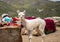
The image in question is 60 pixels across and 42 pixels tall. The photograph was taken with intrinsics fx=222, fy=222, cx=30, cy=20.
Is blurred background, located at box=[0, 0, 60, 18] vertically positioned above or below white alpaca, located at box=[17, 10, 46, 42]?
above

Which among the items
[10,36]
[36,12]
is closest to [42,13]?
[36,12]

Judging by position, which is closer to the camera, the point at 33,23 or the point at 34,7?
the point at 33,23

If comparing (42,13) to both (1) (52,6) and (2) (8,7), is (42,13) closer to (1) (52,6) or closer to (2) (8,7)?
(1) (52,6)

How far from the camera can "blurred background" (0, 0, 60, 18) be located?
35.1 ft

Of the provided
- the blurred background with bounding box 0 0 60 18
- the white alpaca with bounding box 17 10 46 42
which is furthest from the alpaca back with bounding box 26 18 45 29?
the blurred background with bounding box 0 0 60 18

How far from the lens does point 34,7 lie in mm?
10906

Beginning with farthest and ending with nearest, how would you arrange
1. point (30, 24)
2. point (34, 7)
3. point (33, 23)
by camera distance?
point (34, 7) → point (33, 23) → point (30, 24)

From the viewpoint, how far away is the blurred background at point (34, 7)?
421 inches

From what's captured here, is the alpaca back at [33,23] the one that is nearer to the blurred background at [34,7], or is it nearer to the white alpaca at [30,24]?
the white alpaca at [30,24]

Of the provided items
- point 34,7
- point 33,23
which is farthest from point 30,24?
point 34,7

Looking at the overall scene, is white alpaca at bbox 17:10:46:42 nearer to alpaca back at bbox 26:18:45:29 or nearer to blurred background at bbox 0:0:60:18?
alpaca back at bbox 26:18:45:29

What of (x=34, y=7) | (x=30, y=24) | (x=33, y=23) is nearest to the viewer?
(x=30, y=24)

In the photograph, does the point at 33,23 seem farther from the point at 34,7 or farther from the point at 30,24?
the point at 34,7

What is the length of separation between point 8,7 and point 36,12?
4.51 ft
